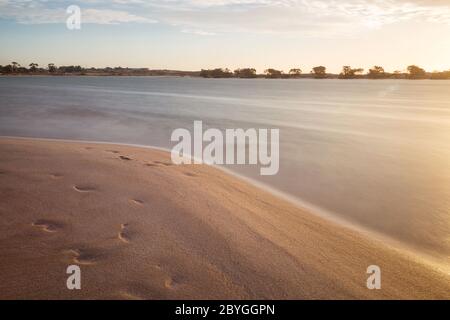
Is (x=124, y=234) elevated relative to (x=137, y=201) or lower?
lower

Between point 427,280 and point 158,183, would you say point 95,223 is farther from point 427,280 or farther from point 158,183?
point 427,280

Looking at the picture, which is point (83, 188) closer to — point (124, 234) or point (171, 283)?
point (124, 234)

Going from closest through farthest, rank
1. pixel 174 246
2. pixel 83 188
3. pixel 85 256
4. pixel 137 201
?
1. pixel 85 256
2. pixel 174 246
3. pixel 137 201
4. pixel 83 188

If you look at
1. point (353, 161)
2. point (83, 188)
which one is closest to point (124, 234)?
point (83, 188)

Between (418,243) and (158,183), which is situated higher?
(158,183)

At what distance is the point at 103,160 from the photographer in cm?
723

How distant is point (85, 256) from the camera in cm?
349

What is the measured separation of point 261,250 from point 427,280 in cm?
183

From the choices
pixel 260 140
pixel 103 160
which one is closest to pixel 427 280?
pixel 103 160

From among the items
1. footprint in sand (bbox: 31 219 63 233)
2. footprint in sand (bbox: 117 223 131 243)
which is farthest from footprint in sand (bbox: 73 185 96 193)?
footprint in sand (bbox: 117 223 131 243)

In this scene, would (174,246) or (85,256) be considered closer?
(85,256)

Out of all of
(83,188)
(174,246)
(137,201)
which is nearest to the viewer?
(174,246)

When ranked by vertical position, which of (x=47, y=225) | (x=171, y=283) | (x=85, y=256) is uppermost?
(x=47, y=225)

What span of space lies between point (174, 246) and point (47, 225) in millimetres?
1601
